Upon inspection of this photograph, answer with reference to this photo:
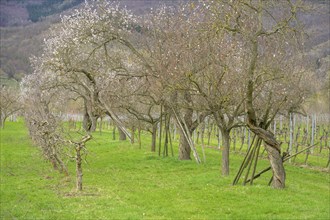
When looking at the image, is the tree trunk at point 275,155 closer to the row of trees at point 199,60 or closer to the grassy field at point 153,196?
the row of trees at point 199,60

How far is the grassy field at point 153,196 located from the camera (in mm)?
13133

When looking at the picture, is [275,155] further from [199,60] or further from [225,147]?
[199,60]

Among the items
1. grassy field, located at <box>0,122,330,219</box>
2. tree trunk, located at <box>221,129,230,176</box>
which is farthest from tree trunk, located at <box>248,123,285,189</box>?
tree trunk, located at <box>221,129,230,176</box>

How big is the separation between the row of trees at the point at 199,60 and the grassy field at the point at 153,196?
5.50 ft

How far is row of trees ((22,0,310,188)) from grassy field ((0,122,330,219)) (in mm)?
1677

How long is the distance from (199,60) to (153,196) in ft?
26.1

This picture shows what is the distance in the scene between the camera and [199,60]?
68.8 feet

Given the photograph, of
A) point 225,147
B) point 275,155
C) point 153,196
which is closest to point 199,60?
point 225,147

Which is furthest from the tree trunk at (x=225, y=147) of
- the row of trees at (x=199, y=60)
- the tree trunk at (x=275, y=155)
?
the tree trunk at (x=275, y=155)

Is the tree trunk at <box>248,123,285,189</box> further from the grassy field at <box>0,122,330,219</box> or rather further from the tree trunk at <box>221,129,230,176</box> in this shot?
the tree trunk at <box>221,129,230,176</box>

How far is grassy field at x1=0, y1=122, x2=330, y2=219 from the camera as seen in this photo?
43.1ft

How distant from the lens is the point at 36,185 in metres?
18.7

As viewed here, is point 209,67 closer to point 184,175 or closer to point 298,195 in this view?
point 184,175

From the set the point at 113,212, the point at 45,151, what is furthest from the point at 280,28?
the point at 45,151
